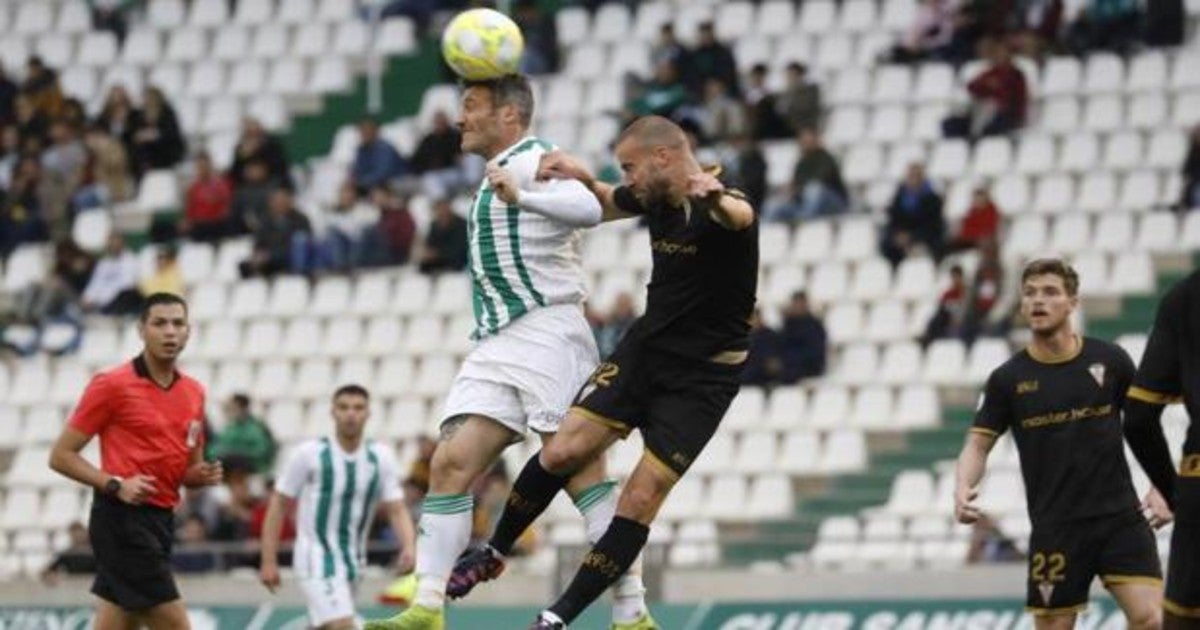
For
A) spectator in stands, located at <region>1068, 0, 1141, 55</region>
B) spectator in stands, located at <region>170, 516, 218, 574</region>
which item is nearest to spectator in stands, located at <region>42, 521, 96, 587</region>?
spectator in stands, located at <region>170, 516, 218, 574</region>

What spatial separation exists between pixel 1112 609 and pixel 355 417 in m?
4.66

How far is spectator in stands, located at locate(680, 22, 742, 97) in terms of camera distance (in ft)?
94.5

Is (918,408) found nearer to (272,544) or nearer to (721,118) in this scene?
(721,118)

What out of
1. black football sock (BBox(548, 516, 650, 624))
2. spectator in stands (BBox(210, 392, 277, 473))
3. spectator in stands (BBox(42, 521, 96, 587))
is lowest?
spectator in stands (BBox(42, 521, 96, 587))

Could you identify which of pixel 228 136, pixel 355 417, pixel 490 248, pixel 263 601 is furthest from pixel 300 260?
pixel 490 248

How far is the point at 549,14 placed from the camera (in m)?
31.3

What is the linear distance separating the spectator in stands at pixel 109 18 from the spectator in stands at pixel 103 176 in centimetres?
261

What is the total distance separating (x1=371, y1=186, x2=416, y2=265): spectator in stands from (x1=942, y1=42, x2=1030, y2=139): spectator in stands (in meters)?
4.81

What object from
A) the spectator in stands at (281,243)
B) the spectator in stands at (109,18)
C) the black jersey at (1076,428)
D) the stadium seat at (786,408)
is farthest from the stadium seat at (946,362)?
the spectator in stands at (109,18)

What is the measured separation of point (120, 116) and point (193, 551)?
8645mm

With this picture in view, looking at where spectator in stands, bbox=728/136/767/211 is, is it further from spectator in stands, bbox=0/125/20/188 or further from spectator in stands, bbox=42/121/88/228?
spectator in stands, bbox=0/125/20/188

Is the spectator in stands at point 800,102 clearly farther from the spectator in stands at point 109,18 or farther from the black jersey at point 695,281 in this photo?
the black jersey at point 695,281

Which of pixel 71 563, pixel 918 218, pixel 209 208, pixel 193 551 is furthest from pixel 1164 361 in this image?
pixel 209 208

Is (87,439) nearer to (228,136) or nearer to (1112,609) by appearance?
(1112,609)
